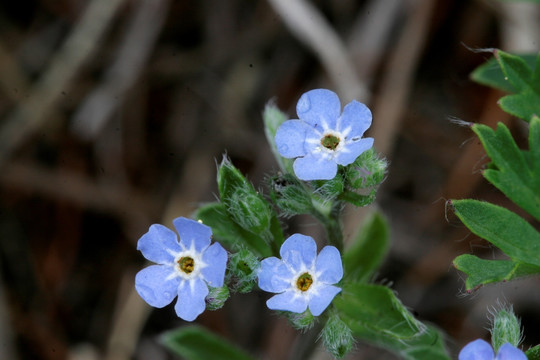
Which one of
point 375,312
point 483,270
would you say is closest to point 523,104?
point 483,270

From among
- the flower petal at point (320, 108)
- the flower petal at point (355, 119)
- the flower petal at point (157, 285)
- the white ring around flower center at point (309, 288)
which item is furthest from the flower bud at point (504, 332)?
the flower petal at point (157, 285)

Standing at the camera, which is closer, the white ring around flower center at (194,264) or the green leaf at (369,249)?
the white ring around flower center at (194,264)

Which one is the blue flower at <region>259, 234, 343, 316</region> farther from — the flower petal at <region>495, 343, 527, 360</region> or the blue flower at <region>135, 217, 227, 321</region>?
the flower petal at <region>495, 343, 527, 360</region>

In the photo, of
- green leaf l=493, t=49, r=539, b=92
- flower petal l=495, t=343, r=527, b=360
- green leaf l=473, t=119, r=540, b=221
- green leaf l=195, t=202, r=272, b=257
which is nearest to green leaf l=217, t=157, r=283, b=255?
green leaf l=195, t=202, r=272, b=257

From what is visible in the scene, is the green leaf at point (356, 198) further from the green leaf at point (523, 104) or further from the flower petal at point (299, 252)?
the green leaf at point (523, 104)

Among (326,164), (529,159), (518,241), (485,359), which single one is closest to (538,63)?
(529,159)

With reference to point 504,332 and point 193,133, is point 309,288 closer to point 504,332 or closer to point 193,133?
point 504,332
